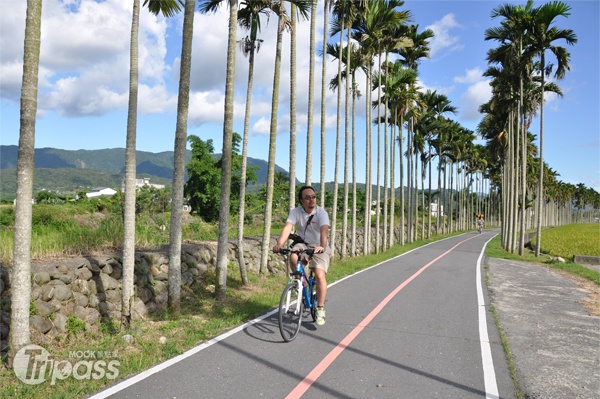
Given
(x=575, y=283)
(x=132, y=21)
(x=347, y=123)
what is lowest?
(x=575, y=283)

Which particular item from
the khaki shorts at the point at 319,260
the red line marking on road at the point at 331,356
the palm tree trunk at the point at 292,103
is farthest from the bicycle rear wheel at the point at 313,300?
the palm tree trunk at the point at 292,103

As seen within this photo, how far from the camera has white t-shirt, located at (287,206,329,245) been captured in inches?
285

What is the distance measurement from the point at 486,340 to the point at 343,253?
15.5 m

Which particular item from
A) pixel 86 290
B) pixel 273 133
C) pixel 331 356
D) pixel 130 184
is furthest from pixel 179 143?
pixel 273 133

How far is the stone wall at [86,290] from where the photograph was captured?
20.7 ft

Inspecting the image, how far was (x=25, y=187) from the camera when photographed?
17.9ft

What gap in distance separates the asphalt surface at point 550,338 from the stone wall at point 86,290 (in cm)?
604

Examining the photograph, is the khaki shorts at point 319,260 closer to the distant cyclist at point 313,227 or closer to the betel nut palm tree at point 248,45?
the distant cyclist at point 313,227

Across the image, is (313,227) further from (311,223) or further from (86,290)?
(86,290)

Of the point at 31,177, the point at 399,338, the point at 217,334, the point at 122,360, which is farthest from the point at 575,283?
the point at 31,177

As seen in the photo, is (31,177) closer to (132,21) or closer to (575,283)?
(132,21)

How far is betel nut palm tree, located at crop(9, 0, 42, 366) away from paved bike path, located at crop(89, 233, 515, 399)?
1606 millimetres

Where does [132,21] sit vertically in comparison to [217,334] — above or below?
above

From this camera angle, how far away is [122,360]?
5836mm
